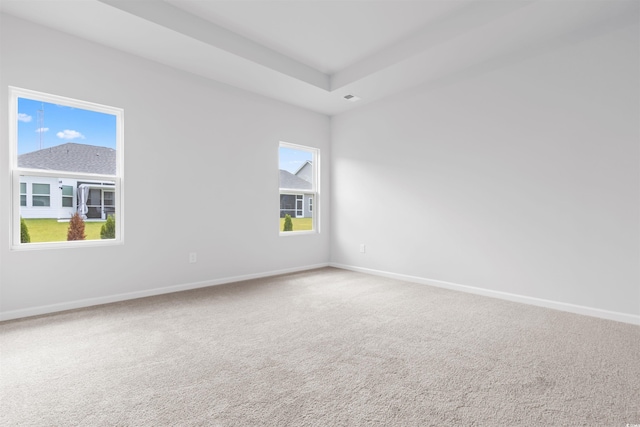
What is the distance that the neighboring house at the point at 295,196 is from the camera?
4.88 m

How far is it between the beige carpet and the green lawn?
0.76 m

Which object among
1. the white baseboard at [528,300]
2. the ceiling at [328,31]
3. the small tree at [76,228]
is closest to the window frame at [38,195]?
the small tree at [76,228]

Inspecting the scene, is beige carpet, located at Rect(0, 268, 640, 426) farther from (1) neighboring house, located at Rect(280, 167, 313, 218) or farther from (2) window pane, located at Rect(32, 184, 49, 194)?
(1) neighboring house, located at Rect(280, 167, 313, 218)

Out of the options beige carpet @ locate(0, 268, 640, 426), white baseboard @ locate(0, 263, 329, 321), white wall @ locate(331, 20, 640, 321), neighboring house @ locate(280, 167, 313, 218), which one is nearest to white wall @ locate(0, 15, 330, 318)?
white baseboard @ locate(0, 263, 329, 321)

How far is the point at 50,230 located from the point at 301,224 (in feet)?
10.4

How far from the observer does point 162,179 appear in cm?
355

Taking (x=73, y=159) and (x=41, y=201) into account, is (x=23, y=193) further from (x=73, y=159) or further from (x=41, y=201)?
(x=73, y=159)

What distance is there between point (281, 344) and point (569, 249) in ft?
9.68

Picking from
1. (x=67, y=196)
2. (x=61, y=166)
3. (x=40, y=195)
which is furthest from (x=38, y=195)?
(x=61, y=166)

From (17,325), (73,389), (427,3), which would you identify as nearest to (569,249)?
A: (427,3)

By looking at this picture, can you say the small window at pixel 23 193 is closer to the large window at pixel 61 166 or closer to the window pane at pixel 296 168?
the large window at pixel 61 166

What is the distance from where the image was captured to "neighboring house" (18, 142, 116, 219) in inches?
113

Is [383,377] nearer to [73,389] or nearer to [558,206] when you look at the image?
[73,389]

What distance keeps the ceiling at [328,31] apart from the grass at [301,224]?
2107 millimetres
